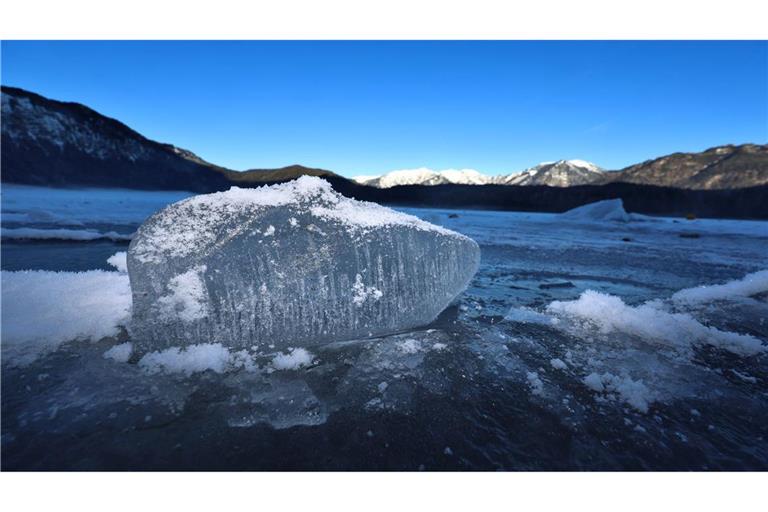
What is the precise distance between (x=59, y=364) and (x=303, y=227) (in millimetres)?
1430

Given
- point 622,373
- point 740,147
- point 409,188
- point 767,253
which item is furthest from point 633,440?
point 740,147

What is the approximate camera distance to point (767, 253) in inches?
→ 295

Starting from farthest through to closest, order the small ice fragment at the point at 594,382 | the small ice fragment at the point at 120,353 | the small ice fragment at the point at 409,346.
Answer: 1. the small ice fragment at the point at 409,346
2. the small ice fragment at the point at 120,353
3. the small ice fragment at the point at 594,382

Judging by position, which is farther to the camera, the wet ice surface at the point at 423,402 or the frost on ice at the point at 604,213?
the frost on ice at the point at 604,213

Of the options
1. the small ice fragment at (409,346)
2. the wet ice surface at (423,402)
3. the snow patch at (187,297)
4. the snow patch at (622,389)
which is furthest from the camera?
the small ice fragment at (409,346)

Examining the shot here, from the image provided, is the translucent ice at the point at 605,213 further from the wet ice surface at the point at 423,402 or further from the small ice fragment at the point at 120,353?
the small ice fragment at the point at 120,353

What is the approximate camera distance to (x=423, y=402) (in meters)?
1.59

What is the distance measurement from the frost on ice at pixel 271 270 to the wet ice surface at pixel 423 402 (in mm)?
156

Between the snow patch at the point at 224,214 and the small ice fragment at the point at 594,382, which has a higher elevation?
the snow patch at the point at 224,214

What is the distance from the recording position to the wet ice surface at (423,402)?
127 centimetres

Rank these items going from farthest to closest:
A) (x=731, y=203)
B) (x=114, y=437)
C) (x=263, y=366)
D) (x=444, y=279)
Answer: (x=731, y=203) → (x=444, y=279) → (x=263, y=366) → (x=114, y=437)

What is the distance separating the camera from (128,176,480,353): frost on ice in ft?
6.51

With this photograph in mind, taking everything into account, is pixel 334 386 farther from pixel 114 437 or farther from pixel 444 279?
pixel 444 279

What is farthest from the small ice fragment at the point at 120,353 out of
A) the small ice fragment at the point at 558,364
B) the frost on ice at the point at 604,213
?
the frost on ice at the point at 604,213
